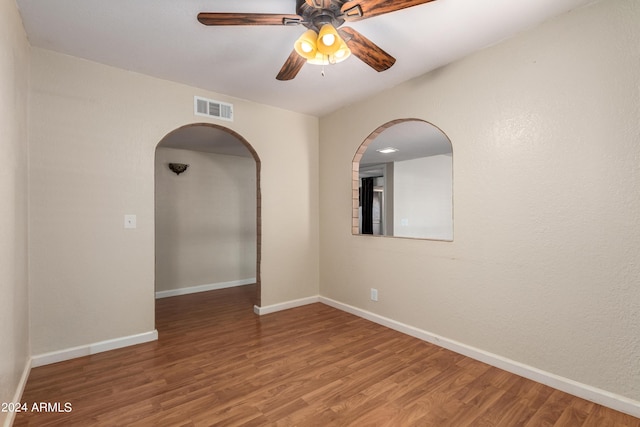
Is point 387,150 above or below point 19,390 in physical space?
above

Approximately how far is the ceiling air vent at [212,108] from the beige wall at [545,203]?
1801 mm

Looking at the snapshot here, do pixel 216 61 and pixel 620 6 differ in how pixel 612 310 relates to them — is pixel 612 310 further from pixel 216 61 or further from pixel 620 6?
pixel 216 61

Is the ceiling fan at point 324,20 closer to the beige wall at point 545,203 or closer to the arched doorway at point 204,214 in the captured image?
the beige wall at point 545,203

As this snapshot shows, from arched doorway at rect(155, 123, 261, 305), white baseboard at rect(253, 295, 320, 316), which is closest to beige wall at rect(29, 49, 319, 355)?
white baseboard at rect(253, 295, 320, 316)

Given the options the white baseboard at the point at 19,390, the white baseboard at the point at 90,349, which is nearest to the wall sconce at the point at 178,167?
the white baseboard at the point at 90,349

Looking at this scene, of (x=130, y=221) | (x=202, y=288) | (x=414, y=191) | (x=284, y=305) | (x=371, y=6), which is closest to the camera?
(x=371, y=6)

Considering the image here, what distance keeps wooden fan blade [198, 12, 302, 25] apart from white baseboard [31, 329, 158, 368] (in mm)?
2532

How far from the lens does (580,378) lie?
185cm

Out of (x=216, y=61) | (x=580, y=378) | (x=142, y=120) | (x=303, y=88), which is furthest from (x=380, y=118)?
(x=580, y=378)

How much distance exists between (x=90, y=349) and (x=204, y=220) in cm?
258

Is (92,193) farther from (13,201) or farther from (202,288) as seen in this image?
(202,288)

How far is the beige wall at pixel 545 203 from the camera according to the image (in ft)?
5.61

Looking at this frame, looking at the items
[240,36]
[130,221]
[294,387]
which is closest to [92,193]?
[130,221]

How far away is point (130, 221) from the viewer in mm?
2607
